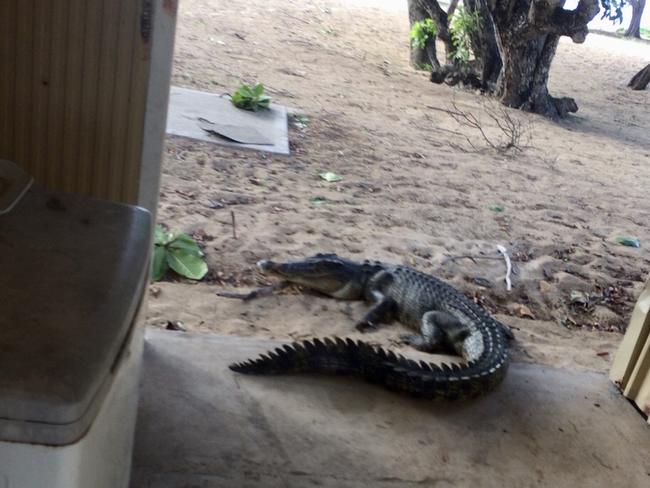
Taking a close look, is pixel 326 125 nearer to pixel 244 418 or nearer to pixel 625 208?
pixel 625 208

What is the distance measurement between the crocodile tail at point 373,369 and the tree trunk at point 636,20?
20.2 meters

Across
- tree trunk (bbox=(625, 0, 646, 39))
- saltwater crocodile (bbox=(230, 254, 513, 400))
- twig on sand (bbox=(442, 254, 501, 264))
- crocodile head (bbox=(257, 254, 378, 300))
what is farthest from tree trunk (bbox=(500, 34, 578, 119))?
tree trunk (bbox=(625, 0, 646, 39))

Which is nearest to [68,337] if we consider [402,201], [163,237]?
[163,237]

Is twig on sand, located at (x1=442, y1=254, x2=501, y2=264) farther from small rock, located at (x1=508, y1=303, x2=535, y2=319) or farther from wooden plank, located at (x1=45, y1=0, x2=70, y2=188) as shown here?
wooden plank, located at (x1=45, y1=0, x2=70, y2=188)

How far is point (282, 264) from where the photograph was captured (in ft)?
14.1

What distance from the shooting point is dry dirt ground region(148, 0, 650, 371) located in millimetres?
4172

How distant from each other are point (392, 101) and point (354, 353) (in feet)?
22.6

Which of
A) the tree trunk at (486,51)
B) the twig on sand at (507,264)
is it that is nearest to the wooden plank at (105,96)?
the twig on sand at (507,264)

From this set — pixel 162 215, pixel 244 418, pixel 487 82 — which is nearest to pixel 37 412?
pixel 244 418

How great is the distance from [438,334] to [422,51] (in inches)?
338

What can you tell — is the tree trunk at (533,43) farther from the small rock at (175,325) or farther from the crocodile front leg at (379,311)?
the small rock at (175,325)

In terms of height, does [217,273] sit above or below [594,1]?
below

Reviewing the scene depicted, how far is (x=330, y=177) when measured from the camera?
20.5 feet

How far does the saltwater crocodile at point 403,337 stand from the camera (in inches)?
116
